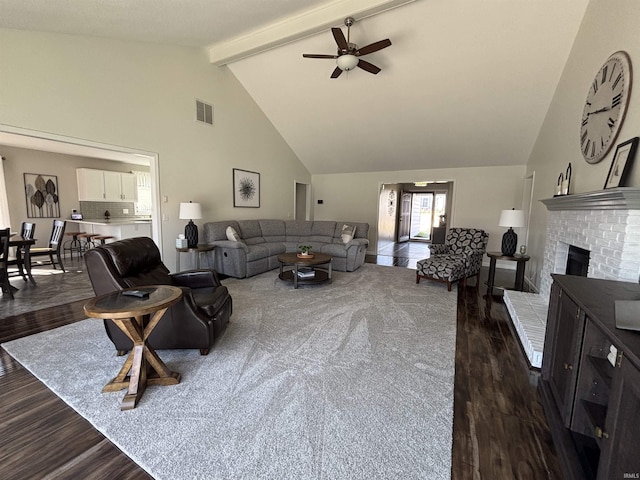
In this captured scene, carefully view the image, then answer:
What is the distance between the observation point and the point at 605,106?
97.0 inches

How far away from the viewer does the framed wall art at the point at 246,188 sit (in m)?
5.73

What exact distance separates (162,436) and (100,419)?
0.44 meters

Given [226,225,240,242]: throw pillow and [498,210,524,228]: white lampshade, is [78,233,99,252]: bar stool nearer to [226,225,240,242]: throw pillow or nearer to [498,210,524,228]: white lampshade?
[226,225,240,242]: throw pillow

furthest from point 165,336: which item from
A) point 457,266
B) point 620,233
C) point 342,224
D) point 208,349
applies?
point 342,224

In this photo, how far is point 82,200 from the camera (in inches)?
258

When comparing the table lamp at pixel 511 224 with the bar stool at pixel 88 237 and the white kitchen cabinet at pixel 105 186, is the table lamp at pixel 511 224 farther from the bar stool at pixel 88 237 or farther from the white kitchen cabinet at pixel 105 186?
the white kitchen cabinet at pixel 105 186

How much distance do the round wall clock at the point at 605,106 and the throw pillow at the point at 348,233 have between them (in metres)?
3.56

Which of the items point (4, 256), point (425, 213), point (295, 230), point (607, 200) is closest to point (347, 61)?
point (607, 200)

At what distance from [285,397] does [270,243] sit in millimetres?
4060

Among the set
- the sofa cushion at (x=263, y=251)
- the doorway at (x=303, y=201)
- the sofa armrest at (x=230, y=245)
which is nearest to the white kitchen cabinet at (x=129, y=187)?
the sofa armrest at (x=230, y=245)

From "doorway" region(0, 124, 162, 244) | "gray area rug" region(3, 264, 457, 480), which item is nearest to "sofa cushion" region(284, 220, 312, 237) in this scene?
"doorway" region(0, 124, 162, 244)

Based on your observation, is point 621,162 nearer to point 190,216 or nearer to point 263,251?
point 263,251

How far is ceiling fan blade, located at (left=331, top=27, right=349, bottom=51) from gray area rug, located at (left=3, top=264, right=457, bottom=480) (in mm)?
3092

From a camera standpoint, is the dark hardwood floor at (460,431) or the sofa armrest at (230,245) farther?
the sofa armrest at (230,245)
